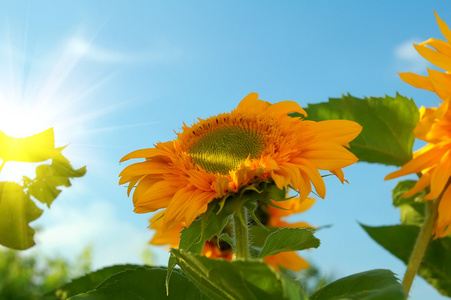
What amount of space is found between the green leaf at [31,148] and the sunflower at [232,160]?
0.62 ft

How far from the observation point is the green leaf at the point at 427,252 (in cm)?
194

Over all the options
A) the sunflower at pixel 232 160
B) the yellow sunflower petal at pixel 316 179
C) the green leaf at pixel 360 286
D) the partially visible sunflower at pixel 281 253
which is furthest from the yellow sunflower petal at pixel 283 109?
the partially visible sunflower at pixel 281 253

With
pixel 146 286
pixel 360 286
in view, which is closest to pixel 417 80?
pixel 360 286

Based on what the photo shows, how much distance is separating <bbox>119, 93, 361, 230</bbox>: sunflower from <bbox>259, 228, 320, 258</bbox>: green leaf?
96mm

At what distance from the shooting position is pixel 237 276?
0.87m

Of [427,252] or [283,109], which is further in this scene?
[427,252]

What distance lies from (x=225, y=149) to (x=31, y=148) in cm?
46

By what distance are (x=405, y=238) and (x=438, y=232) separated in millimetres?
414

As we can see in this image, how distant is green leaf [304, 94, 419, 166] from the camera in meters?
1.73

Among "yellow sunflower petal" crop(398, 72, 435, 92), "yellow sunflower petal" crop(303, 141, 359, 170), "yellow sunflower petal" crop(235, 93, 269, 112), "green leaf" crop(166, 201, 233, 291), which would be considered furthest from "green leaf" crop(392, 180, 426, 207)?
"green leaf" crop(166, 201, 233, 291)

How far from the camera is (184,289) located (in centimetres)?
117

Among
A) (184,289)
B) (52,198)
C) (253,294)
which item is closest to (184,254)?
(253,294)

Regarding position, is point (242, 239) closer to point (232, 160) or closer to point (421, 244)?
point (232, 160)

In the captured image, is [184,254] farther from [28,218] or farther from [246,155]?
[28,218]
